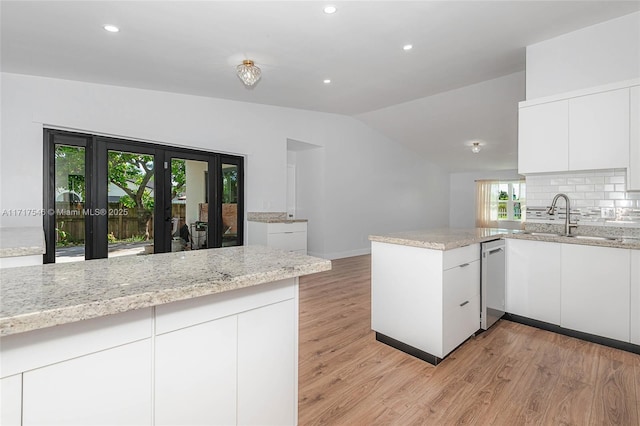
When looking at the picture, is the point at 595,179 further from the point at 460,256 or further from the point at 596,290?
the point at 460,256

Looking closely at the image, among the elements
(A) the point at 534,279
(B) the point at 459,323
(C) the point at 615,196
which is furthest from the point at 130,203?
(C) the point at 615,196

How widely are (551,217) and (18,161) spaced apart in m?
5.59

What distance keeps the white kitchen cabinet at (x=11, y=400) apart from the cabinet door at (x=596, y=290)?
3.42 m

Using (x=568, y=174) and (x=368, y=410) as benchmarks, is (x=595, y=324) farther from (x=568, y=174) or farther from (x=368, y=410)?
(x=368, y=410)

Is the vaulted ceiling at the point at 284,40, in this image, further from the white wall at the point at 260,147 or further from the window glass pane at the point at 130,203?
the window glass pane at the point at 130,203

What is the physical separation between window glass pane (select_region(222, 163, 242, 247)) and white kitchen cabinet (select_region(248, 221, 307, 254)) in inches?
10.8

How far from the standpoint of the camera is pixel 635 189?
2.52 metres

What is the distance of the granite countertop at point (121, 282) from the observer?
695 mm

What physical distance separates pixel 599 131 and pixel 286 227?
150 inches

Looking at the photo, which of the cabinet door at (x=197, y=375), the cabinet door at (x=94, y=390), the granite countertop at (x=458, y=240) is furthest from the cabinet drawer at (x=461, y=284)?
the cabinet door at (x=94, y=390)

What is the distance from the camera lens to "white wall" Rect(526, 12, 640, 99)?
2631 millimetres

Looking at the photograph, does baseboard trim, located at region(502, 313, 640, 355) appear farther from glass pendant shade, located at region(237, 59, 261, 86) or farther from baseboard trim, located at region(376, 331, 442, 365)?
glass pendant shade, located at region(237, 59, 261, 86)

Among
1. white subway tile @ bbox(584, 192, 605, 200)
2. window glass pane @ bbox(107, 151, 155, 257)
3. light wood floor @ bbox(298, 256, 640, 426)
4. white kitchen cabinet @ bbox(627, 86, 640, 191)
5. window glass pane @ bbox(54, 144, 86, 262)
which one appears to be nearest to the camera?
light wood floor @ bbox(298, 256, 640, 426)

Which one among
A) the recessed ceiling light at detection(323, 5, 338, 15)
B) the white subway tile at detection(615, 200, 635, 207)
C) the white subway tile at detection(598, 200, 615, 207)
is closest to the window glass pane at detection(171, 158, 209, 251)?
the recessed ceiling light at detection(323, 5, 338, 15)
